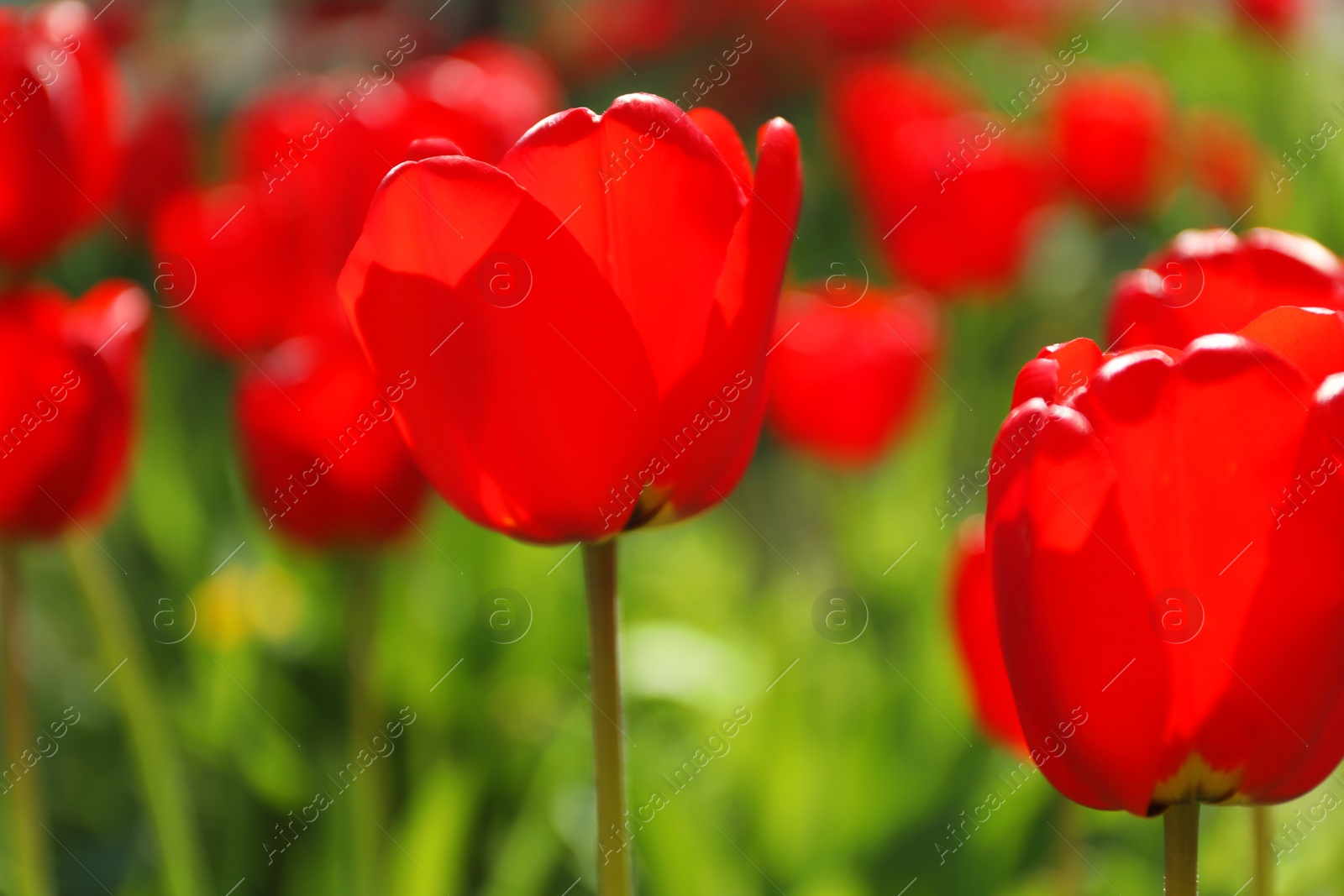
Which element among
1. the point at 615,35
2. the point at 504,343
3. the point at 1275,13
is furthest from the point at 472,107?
the point at 615,35

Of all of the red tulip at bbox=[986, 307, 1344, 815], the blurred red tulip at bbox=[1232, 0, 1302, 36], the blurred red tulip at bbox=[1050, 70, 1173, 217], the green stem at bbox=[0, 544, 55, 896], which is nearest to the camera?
the red tulip at bbox=[986, 307, 1344, 815]

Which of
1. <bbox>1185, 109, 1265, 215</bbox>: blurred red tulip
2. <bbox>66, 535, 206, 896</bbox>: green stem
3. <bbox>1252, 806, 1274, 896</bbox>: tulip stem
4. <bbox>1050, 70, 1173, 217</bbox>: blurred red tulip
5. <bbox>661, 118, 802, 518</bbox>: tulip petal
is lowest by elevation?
<bbox>1185, 109, 1265, 215</bbox>: blurred red tulip

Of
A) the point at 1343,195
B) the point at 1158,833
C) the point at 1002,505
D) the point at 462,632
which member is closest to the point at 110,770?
the point at 462,632

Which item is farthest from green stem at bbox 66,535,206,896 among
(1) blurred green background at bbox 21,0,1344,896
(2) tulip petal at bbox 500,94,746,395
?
(2) tulip petal at bbox 500,94,746,395

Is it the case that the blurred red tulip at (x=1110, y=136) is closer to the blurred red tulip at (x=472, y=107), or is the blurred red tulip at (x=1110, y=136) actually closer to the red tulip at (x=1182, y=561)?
the blurred red tulip at (x=472, y=107)

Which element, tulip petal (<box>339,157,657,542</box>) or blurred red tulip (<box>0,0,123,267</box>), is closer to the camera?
tulip petal (<box>339,157,657,542</box>)

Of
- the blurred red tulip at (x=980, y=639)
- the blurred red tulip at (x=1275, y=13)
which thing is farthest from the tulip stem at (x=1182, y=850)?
the blurred red tulip at (x=1275, y=13)

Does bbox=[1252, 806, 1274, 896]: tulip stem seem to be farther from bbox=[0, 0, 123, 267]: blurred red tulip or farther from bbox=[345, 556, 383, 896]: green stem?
bbox=[0, 0, 123, 267]: blurred red tulip
